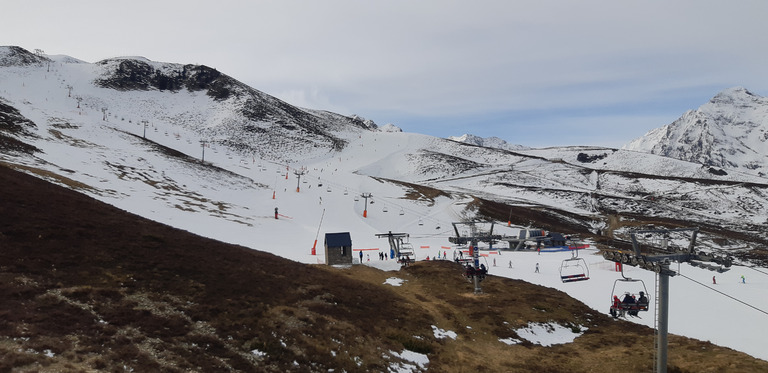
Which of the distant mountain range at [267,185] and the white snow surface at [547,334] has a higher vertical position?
the distant mountain range at [267,185]

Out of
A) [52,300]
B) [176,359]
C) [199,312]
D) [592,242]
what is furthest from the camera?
[592,242]

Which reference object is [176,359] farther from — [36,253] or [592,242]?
[592,242]

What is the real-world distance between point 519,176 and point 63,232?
188538mm

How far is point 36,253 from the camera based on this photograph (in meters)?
20.8

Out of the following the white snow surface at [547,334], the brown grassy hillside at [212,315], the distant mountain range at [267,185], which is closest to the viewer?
the brown grassy hillside at [212,315]

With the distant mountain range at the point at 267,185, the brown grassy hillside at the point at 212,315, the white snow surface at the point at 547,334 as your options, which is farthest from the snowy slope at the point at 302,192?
the brown grassy hillside at the point at 212,315

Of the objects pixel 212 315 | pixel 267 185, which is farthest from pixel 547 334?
pixel 267 185

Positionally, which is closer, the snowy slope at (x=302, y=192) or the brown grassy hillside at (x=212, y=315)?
the brown grassy hillside at (x=212, y=315)

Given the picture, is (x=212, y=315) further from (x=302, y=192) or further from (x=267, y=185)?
(x=267, y=185)

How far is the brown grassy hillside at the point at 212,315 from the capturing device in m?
15.1

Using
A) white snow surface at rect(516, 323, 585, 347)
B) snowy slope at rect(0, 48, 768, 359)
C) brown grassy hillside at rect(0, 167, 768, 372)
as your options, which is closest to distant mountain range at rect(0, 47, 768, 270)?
snowy slope at rect(0, 48, 768, 359)

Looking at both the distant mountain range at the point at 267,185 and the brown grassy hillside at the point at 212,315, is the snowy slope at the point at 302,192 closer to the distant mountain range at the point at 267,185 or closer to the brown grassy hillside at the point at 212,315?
the distant mountain range at the point at 267,185

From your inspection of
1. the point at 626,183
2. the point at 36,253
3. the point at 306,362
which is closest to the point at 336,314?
the point at 306,362

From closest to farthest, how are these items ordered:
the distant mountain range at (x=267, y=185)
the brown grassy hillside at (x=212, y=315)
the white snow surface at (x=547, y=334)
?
the brown grassy hillside at (x=212, y=315) < the white snow surface at (x=547, y=334) < the distant mountain range at (x=267, y=185)
